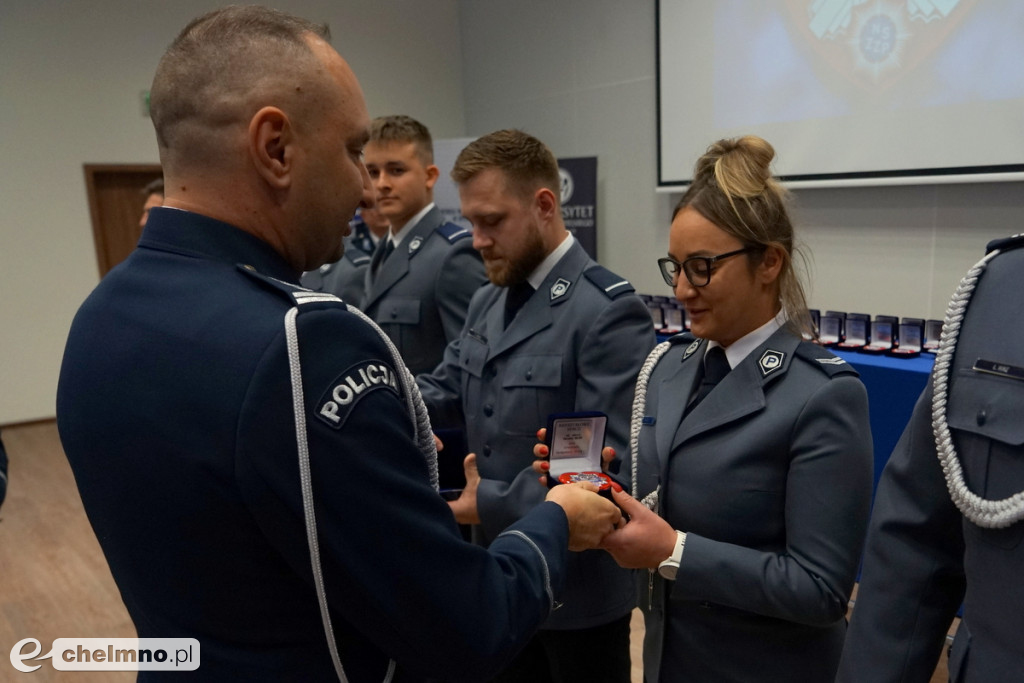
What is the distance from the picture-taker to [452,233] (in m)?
2.89

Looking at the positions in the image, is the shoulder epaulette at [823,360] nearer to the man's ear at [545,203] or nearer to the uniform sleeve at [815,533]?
the uniform sleeve at [815,533]

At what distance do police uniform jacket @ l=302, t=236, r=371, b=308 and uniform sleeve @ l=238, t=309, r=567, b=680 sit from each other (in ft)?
7.75

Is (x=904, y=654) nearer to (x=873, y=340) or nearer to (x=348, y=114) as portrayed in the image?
(x=348, y=114)

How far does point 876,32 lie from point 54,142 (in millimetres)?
6039

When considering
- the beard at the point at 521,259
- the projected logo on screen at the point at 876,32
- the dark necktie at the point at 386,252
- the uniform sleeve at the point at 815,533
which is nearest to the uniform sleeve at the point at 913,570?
the uniform sleeve at the point at 815,533

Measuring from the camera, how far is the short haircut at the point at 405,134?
299 cm

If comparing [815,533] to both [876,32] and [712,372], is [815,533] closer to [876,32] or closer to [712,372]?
[712,372]

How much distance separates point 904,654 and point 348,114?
1.03m

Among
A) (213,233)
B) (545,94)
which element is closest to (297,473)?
(213,233)

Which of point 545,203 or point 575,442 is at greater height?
point 545,203

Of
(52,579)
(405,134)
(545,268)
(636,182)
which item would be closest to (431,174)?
(405,134)

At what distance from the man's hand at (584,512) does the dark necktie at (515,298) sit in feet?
2.76

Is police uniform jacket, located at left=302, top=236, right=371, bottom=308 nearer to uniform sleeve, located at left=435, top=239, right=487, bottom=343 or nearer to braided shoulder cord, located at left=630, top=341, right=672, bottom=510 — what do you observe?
uniform sleeve, located at left=435, top=239, right=487, bottom=343

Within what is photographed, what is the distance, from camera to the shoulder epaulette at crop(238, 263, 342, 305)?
0.83 meters
